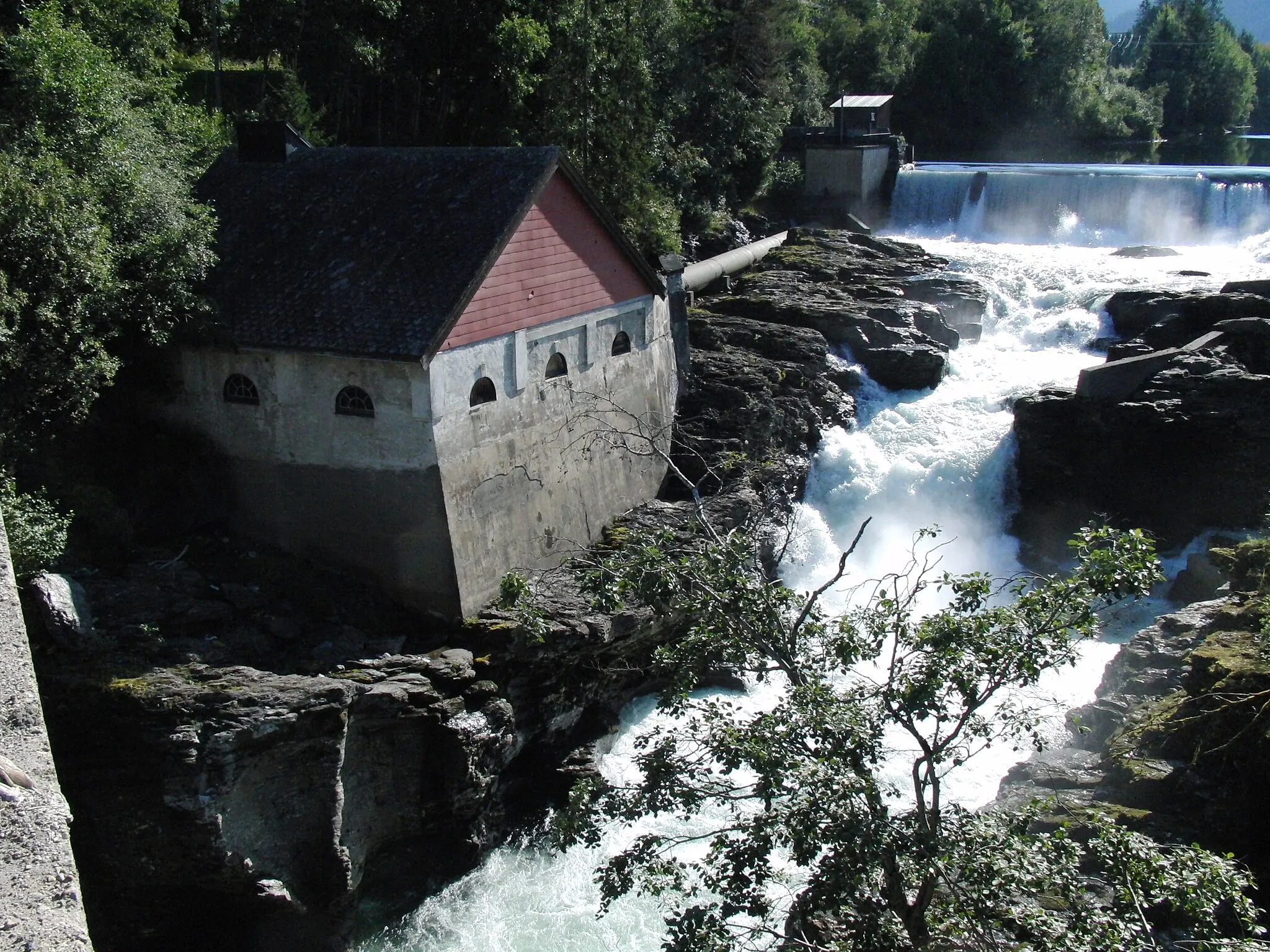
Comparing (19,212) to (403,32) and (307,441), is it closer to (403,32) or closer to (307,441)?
(307,441)

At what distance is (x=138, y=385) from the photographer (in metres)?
20.2

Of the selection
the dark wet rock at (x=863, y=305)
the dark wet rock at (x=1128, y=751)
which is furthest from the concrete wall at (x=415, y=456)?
the dark wet rock at (x=863, y=305)

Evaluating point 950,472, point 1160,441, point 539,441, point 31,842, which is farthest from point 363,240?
point 1160,441

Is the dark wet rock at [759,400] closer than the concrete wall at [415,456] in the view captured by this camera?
No

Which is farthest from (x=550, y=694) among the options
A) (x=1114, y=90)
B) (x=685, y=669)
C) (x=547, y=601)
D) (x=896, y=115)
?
(x=1114, y=90)

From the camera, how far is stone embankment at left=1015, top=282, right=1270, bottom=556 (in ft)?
85.6

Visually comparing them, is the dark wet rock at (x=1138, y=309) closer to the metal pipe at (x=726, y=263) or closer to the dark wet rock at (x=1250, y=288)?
the dark wet rock at (x=1250, y=288)

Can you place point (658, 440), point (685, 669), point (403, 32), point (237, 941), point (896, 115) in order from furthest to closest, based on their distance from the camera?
point (896, 115) → point (403, 32) → point (658, 440) → point (237, 941) → point (685, 669)

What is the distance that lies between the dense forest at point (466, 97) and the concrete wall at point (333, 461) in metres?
1.62

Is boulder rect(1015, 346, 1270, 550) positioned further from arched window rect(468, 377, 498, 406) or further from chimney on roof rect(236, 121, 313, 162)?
chimney on roof rect(236, 121, 313, 162)

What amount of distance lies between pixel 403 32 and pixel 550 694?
77.0 ft

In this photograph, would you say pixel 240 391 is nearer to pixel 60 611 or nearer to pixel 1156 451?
pixel 60 611

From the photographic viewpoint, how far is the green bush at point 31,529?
52.1 feet

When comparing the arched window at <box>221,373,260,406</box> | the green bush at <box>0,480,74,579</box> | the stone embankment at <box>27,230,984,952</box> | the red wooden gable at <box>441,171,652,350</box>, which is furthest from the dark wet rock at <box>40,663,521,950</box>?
the red wooden gable at <box>441,171,652,350</box>
